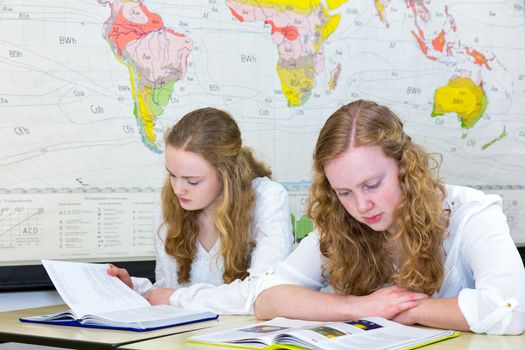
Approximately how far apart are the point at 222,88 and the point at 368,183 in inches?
47.6

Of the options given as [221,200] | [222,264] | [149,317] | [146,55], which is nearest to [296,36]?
[146,55]

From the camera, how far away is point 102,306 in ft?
6.99

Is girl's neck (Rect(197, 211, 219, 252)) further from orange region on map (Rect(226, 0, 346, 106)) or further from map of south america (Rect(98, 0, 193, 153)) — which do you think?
orange region on map (Rect(226, 0, 346, 106))

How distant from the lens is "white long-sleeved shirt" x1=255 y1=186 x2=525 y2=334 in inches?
69.7

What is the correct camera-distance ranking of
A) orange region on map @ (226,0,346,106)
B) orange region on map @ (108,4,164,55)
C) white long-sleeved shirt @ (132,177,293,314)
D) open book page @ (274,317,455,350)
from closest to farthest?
open book page @ (274,317,455,350) < white long-sleeved shirt @ (132,177,293,314) < orange region on map @ (108,4,164,55) < orange region on map @ (226,0,346,106)

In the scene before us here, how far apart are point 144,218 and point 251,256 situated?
519 millimetres

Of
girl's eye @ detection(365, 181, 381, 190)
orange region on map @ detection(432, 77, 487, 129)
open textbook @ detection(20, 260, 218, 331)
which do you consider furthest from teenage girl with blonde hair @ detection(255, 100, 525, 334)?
orange region on map @ detection(432, 77, 487, 129)

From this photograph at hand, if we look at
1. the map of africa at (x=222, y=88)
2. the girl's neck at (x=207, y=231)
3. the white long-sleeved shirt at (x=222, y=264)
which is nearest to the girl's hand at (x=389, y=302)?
the white long-sleeved shirt at (x=222, y=264)

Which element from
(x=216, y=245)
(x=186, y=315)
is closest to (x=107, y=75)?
(x=216, y=245)

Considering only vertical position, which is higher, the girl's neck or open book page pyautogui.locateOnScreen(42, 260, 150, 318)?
the girl's neck

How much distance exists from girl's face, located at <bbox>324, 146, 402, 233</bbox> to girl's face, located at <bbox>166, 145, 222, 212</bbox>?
60 cm

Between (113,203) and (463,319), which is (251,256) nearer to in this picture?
(113,203)

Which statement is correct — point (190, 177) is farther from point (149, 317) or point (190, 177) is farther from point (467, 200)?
point (467, 200)

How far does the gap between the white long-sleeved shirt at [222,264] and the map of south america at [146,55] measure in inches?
15.0
